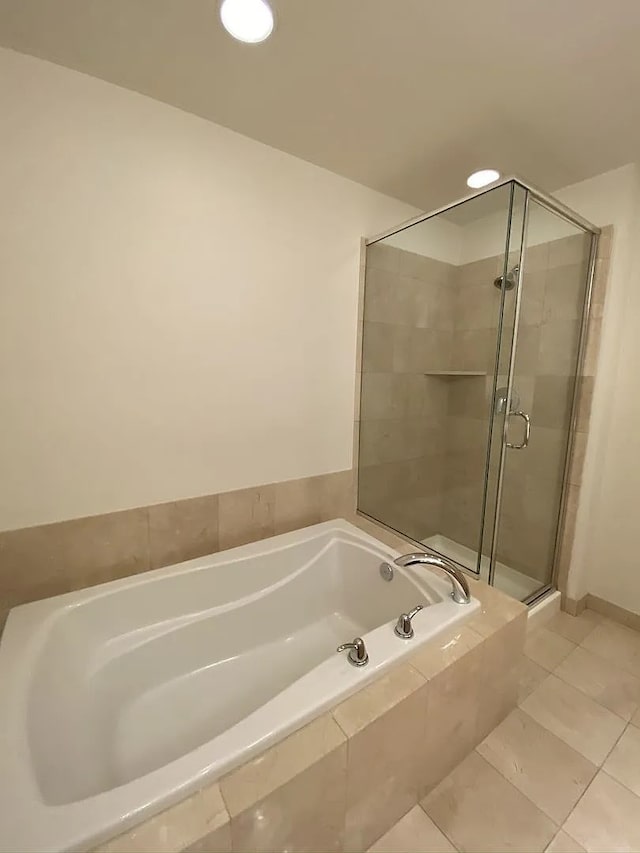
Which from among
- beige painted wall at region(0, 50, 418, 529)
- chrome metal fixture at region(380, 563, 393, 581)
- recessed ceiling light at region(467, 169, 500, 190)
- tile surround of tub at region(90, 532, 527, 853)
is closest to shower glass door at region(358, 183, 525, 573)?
recessed ceiling light at region(467, 169, 500, 190)

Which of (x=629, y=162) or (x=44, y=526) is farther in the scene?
(x=629, y=162)

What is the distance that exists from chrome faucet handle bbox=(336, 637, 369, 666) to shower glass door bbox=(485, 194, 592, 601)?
3.16ft

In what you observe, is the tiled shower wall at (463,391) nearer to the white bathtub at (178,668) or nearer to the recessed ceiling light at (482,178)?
the recessed ceiling light at (482,178)

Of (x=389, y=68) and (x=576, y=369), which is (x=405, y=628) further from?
(x=389, y=68)

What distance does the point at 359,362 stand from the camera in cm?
198

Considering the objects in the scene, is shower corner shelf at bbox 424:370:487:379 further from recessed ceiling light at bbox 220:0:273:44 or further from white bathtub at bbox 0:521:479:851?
recessed ceiling light at bbox 220:0:273:44

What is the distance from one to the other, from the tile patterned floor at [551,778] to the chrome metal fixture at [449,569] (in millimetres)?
519

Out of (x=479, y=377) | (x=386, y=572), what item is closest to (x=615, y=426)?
(x=479, y=377)

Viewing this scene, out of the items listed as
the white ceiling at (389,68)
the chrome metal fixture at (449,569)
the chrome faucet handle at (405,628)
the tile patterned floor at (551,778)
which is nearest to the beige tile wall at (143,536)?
the chrome metal fixture at (449,569)

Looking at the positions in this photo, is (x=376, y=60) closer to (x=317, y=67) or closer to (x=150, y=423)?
(x=317, y=67)

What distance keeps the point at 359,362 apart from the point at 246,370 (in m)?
0.69

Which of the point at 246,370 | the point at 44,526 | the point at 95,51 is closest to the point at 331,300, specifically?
the point at 246,370

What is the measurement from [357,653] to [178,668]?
A: 79 cm

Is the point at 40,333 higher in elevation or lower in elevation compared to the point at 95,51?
lower
